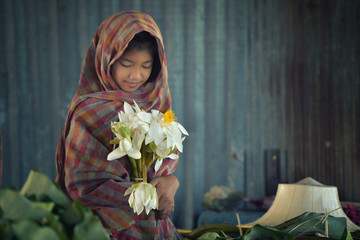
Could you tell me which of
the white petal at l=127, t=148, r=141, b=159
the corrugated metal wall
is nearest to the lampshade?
the white petal at l=127, t=148, r=141, b=159

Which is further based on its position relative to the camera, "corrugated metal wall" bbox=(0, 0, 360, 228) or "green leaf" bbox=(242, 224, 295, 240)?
"corrugated metal wall" bbox=(0, 0, 360, 228)

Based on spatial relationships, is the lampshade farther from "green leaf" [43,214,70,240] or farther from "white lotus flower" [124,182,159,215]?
"green leaf" [43,214,70,240]

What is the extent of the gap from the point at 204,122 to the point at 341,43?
0.98m

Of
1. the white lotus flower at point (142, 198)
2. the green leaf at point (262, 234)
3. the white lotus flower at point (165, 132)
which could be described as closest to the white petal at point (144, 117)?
the white lotus flower at point (165, 132)

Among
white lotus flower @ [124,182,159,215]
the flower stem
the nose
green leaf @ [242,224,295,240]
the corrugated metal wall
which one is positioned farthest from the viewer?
the corrugated metal wall

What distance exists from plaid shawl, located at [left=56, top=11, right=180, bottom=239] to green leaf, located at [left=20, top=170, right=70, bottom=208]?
657 millimetres

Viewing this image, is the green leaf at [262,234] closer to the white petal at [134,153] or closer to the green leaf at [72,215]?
the green leaf at [72,215]

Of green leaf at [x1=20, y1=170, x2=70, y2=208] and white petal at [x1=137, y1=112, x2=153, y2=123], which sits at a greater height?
white petal at [x1=137, y1=112, x2=153, y2=123]

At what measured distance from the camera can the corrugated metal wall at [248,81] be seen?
8.52 ft

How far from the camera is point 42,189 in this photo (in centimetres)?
22

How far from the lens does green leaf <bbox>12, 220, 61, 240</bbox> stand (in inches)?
7.3

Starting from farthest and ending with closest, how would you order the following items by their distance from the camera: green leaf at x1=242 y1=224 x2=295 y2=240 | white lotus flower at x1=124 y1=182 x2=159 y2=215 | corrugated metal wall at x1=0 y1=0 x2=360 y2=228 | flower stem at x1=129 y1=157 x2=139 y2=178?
corrugated metal wall at x1=0 y1=0 x2=360 y2=228
flower stem at x1=129 y1=157 x2=139 y2=178
white lotus flower at x1=124 y1=182 x2=159 y2=215
green leaf at x1=242 y1=224 x2=295 y2=240

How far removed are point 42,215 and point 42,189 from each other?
0.02 meters

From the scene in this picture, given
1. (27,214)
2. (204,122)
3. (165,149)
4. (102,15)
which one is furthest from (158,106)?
(102,15)
